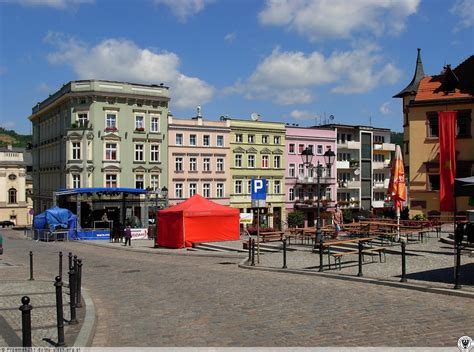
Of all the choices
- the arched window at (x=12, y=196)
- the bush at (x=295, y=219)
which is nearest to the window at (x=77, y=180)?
the bush at (x=295, y=219)

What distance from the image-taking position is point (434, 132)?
1300 inches

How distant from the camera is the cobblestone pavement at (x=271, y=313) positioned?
8.27 meters

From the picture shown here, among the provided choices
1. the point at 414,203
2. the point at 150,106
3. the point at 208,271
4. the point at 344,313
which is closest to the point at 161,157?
the point at 150,106

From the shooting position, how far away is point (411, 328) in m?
8.61

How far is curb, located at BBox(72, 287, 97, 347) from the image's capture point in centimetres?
802

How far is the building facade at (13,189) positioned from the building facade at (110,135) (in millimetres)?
28076

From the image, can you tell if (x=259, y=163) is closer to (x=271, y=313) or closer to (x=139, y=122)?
(x=139, y=122)

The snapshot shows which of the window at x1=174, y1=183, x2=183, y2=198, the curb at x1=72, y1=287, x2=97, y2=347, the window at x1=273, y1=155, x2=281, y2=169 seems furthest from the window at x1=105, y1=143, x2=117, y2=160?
the curb at x1=72, y1=287, x2=97, y2=347

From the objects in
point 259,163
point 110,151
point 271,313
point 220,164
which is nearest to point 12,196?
point 110,151

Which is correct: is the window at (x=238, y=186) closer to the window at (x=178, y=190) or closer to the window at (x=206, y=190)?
the window at (x=206, y=190)

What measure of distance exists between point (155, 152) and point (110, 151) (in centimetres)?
451

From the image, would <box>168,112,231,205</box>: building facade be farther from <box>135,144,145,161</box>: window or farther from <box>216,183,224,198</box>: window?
<box>135,144,145,161</box>: window

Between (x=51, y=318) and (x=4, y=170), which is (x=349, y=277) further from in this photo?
(x=4, y=170)

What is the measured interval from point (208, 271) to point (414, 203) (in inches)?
766
